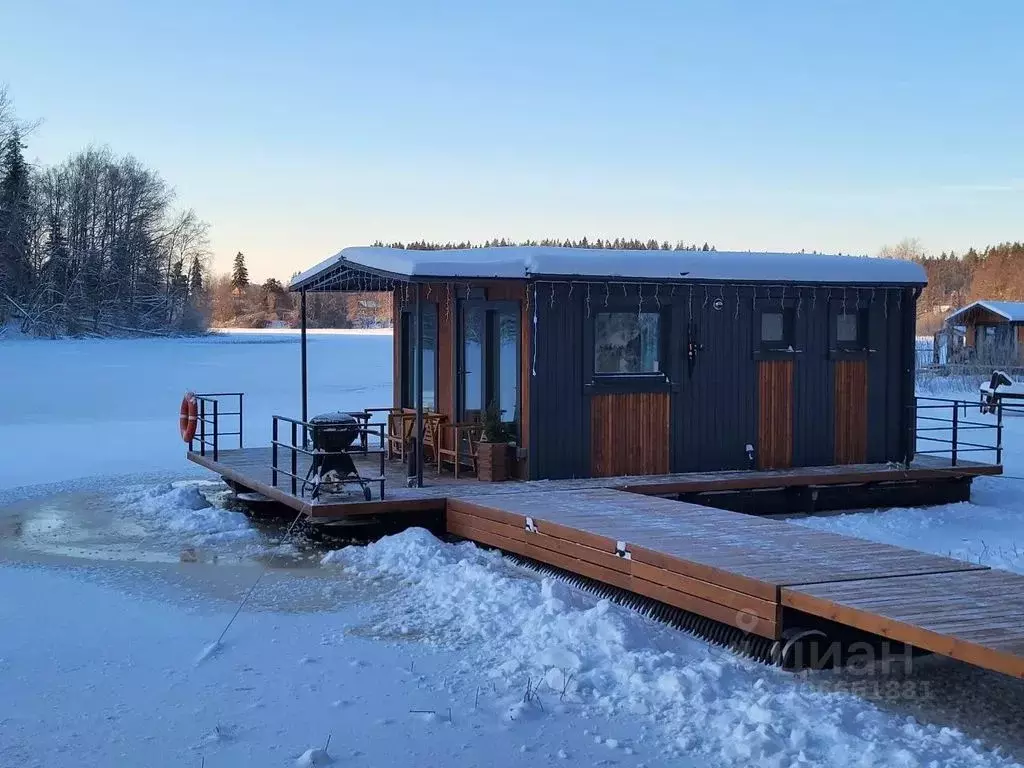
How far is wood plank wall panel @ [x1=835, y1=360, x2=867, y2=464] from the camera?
12.0 meters

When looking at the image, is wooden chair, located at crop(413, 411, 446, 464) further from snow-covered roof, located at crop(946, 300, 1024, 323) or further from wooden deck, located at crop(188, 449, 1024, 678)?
snow-covered roof, located at crop(946, 300, 1024, 323)

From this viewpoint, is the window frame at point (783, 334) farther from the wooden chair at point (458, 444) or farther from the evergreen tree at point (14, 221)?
the evergreen tree at point (14, 221)

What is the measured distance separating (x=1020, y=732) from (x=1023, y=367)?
29.7 m

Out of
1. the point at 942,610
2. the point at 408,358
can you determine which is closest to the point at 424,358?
the point at 408,358

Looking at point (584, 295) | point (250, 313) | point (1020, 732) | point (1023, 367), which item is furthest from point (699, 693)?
point (250, 313)

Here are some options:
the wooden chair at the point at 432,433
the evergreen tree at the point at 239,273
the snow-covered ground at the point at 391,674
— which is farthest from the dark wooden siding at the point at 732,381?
the evergreen tree at the point at 239,273

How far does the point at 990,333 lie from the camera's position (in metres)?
38.4

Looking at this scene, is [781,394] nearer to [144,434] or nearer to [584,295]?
[584,295]

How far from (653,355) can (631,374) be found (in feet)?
1.01

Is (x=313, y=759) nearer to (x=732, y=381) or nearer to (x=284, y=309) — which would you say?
(x=732, y=381)

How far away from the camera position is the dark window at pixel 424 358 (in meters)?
11.9

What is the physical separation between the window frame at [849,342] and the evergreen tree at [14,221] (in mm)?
34846

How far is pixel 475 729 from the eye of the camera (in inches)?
202

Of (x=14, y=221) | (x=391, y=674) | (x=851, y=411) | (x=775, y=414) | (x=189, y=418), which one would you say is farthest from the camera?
(x=14, y=221)
